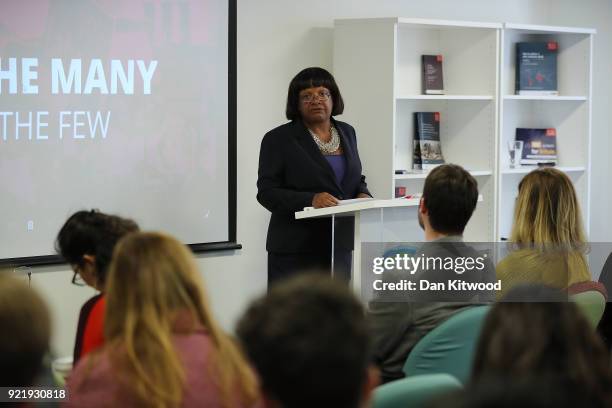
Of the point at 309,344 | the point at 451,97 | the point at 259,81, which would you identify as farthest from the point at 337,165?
the point at 309,344

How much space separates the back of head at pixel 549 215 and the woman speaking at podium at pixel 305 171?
3.95ft

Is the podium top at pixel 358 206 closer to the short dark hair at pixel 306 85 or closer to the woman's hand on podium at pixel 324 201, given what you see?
the woman's hand on podium at pixel 324 201

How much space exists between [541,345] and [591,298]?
1.75m

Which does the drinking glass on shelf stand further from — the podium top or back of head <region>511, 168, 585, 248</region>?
back of head <region>511, 168, 585, 248</region>

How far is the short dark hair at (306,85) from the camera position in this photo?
13.8 feet

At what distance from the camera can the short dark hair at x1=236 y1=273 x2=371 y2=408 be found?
1195 millimetres

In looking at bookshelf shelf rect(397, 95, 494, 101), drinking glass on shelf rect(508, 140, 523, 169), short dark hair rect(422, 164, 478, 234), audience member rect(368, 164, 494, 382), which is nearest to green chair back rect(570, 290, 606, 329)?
audience member rect(368, 164, 494, 382)

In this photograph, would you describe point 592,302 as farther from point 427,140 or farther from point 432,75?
point 432,75

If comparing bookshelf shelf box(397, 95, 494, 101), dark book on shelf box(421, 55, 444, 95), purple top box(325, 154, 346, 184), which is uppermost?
dark book on shelf box(421, 55, 444, 95)

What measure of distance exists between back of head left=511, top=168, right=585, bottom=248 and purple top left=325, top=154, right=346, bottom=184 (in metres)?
1.22

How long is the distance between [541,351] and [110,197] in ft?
12.2

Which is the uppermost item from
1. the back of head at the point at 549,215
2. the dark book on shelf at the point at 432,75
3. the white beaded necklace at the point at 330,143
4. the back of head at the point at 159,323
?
the dark book on shelf at the point at 432,75

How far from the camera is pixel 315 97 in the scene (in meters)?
4.18

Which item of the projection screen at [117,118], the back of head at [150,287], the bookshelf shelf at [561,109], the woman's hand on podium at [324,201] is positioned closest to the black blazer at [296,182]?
the woman's hand on podium at [324,201]
